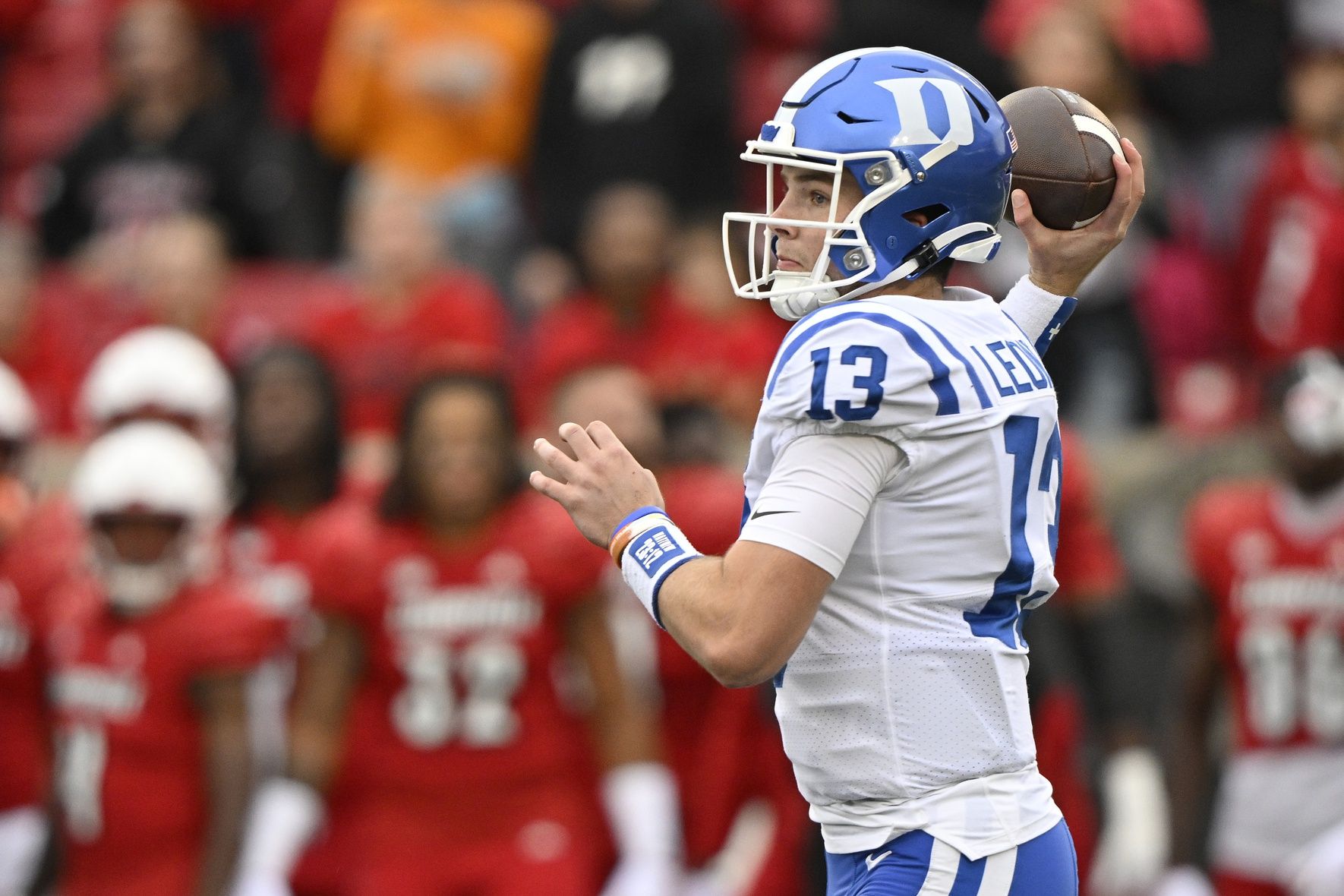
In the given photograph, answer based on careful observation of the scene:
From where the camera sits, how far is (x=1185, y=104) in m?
7.92

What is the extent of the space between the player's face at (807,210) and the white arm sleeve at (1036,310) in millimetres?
456

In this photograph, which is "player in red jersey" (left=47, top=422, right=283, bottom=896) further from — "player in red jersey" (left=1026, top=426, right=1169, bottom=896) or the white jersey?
the white jersey

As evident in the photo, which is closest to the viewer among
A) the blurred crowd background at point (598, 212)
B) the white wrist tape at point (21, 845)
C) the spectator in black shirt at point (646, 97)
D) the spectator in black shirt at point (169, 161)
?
the white wrist tape at point (21, 845)

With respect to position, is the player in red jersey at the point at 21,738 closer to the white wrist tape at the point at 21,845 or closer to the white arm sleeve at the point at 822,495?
the white wrist tape at the point at 21,845

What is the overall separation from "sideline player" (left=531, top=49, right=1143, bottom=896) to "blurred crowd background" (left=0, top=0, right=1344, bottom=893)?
355 centimetres

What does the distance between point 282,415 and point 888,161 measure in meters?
3.84

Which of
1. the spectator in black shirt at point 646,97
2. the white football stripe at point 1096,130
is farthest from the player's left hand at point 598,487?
the spectator in black shirt at point 646,97

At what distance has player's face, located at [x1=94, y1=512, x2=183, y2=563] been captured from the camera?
5.45 meters

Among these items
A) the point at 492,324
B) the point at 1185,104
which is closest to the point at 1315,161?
the point at 1185,104

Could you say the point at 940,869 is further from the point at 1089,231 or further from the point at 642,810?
the point at 642,810

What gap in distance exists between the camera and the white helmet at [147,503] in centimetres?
544

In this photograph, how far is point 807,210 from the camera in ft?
9.77

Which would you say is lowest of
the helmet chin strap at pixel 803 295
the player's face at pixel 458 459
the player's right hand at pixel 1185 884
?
the player's right hand at pixel 1185 884

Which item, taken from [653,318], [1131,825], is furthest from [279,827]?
[653,318]
